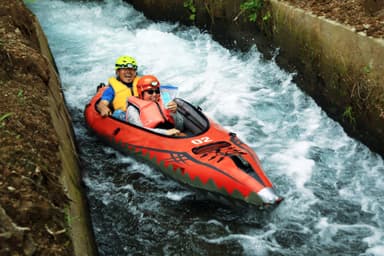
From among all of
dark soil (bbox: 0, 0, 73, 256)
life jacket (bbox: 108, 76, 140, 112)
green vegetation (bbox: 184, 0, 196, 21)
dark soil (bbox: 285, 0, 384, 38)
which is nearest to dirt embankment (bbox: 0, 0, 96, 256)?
dark soil (bbox: 0, 0, 73, 256)

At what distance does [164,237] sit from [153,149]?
4.08 ft

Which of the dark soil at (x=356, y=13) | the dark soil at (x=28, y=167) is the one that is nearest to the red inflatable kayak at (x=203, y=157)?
the dark soil at (x=28, y=167)

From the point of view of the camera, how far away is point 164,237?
462 cm

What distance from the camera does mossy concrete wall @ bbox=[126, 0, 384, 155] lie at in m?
5.43

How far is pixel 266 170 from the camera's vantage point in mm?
5766

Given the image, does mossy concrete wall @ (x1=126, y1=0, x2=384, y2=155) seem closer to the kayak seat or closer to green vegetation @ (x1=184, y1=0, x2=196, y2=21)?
green vegetation @ (x1=184, y1=0, x2=196, y2=21)

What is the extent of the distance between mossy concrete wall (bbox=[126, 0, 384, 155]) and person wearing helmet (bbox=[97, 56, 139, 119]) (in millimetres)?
2418

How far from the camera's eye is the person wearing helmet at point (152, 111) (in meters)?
5.90

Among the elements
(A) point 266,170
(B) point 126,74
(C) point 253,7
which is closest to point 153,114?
(B) point 126,74

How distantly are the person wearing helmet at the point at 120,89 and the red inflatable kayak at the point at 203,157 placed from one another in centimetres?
38

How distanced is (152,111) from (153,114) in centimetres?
4

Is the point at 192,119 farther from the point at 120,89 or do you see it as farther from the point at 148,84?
the point at 120,89

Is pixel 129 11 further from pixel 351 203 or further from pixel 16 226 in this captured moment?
pixel 16 226

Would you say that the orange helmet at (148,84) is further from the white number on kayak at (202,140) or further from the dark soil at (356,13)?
the dark soil at (356,13)
